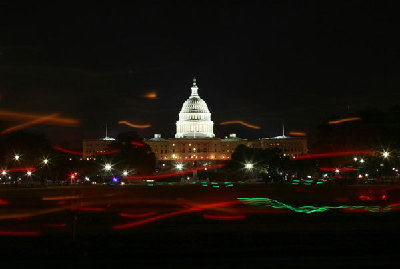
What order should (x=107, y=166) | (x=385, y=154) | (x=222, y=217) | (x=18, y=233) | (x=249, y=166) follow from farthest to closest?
(x=249, y=166) → (x=107, y=166) → (x=385, y=154) → (x=222, y=217) → (x=18, y=233)

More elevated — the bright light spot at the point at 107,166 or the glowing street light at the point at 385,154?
the bright light spot at the point at 107,166

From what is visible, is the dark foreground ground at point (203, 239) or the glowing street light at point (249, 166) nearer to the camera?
the dark foreground ground at point (203, 239)

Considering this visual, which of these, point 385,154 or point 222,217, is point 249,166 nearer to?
point 385,154

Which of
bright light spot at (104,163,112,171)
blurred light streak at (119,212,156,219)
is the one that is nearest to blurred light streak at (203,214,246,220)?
blurred light streak at (119,212,156,219)

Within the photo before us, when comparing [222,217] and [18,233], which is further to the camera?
[222,217]

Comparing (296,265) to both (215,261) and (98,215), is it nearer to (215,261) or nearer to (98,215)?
(215,261)

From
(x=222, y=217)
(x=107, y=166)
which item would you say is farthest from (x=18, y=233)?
(x=107, y=166)

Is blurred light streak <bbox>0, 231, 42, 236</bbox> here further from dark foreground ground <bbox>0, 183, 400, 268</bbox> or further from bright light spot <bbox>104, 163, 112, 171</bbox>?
bright light spot <bbox>104, 163, 112, 171</bbox>

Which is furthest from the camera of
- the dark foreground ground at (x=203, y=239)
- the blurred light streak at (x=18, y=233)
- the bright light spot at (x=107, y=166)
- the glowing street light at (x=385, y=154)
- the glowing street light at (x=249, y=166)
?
the glowing street light at (x=249, y=166)

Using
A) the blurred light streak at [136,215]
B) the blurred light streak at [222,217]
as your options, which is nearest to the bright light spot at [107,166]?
the blurred light streak at [136,215]

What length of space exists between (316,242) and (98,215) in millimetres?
11572

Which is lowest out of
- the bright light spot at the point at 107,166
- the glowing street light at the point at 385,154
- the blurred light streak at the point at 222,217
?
the blurred light streak at the point at 222,217

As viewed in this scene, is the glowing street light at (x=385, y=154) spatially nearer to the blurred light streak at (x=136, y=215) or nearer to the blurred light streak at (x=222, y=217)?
the blurred light streak at (x=222, y=217)

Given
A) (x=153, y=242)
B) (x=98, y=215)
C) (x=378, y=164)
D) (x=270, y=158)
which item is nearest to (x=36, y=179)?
(x=270, y=158)
